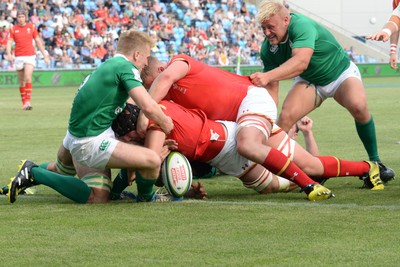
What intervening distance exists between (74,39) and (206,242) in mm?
31239

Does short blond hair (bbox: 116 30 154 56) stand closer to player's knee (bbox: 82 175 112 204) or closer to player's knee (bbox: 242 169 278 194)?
player's knee (bbox: 82 175 112 204)

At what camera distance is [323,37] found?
9148 mm

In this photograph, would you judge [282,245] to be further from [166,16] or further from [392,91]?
[166,16]

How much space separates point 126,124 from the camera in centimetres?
772

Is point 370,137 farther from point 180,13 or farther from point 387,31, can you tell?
point 180,13

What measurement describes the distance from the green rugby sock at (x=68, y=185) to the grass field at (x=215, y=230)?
113mm

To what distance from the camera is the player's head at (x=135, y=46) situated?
743 cm

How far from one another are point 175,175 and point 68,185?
839 mm

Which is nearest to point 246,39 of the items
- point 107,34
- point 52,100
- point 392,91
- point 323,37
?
point 107,34

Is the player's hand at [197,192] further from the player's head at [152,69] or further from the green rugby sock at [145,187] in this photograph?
the player's head at [152,69]

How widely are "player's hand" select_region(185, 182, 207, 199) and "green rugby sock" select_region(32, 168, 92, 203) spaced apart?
87cm

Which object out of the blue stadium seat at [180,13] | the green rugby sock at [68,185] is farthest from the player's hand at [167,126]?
the blue stadium seat at [180,13]

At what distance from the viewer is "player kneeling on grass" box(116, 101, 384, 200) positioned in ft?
25.2

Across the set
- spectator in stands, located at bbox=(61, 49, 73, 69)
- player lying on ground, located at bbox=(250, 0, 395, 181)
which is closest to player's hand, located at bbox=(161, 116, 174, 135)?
player lying on ground, located at bbox=(250, 0, 395, 181)
